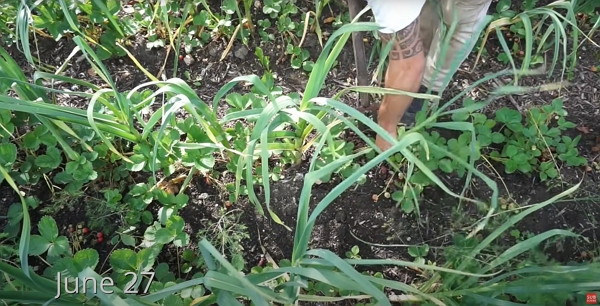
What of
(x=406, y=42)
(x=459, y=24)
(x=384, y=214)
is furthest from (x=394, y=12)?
(x=384, y=214)

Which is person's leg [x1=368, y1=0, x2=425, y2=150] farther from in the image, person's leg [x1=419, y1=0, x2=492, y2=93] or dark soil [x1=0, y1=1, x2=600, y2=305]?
dark soil [x1=0, y1=1, x2=600, y2=305]

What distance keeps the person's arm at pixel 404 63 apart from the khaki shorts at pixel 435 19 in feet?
0.14

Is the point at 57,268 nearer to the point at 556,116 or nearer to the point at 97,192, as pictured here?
the point at 97,192

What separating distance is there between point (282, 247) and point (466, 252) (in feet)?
1.54

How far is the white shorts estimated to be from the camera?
40.2 inches

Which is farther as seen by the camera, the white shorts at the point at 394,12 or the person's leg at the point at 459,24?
the person's leg at the point at 459,24

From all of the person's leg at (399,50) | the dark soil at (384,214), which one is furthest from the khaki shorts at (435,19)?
the dark soil at (384,214)

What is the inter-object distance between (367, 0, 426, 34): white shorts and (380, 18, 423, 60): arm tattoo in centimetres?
6

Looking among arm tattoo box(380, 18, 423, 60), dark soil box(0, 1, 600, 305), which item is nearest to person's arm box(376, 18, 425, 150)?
arm tattoo box(380, 18, 423, 60)

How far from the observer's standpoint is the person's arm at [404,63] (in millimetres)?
1119

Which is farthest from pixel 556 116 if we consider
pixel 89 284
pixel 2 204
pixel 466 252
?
pixel 2 204

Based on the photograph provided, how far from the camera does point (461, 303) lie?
1.04 metres

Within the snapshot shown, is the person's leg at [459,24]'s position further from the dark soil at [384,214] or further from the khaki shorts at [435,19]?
the dark soil at [384,214]

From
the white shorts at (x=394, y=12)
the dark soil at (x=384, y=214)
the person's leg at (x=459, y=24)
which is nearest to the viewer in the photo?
the white shorts at (x=394, y=12)
